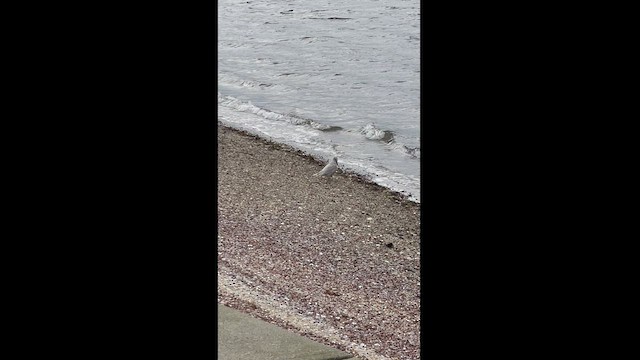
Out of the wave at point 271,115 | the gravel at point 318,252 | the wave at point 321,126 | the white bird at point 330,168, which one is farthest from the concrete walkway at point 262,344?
the wave at point 271,115

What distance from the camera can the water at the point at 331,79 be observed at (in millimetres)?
4420

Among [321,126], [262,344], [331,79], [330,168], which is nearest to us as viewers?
[262,344]

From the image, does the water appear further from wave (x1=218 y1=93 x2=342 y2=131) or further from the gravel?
the gravel

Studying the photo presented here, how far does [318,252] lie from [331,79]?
2769mm

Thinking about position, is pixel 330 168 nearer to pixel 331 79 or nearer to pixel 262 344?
pixel 331 79

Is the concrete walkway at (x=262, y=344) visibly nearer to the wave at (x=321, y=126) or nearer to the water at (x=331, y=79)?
the water at (x=331, y=79)

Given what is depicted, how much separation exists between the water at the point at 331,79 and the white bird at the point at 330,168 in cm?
10

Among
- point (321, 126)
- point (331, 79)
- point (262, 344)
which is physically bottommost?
point (321, 126)

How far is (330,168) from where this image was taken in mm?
3928

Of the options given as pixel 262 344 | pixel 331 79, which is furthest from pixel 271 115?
pixel 262 344

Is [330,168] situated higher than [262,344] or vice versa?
[262,344]
